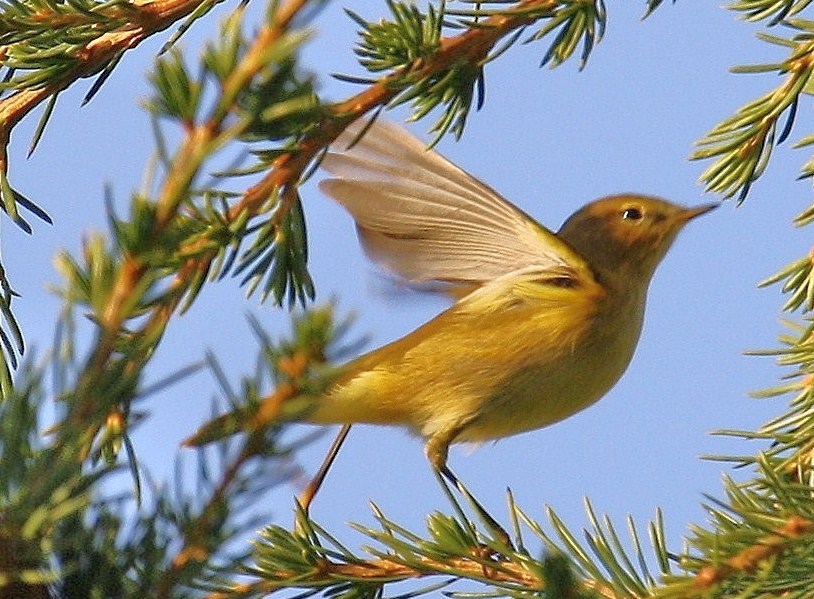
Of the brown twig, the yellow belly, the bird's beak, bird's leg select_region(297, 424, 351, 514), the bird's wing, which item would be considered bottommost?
the brown twig

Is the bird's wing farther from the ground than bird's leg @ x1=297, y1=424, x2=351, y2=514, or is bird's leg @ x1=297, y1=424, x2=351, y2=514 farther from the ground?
the bird's wing

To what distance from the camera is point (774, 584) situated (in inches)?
58.1

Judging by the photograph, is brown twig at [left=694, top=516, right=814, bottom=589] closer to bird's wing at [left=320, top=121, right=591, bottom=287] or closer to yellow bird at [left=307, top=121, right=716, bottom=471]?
bird's wing at [left=320, top=121, right=591, bottom=287]

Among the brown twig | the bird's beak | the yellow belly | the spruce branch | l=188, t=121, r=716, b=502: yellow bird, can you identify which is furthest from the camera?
the bird's beak

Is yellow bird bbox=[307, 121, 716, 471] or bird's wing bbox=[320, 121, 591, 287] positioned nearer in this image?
bird's wing bbox=[320, 121, 591, 287]

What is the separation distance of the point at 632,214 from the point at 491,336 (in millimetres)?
744

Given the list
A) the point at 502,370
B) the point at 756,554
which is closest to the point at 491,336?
the point at 502,370

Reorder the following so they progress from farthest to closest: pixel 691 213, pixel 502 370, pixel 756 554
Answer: pixel 691 213 < pixel 502 370 < pixel 756 554

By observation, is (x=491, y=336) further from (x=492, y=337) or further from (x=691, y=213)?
(x=691, y=213)

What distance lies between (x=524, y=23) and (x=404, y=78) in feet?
0.85

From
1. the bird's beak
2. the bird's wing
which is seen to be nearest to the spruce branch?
the bird's wing

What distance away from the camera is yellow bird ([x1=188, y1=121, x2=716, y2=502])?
290 centimetres

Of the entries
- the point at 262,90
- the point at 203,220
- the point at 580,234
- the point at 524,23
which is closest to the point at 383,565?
the point at 203,220

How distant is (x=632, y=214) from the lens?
375cm
